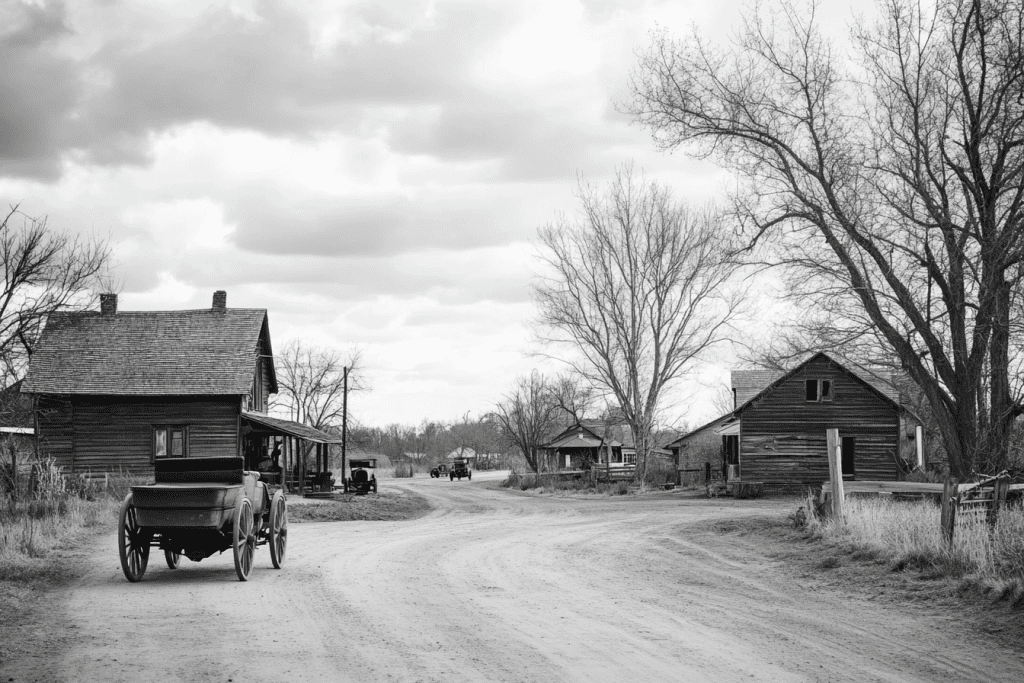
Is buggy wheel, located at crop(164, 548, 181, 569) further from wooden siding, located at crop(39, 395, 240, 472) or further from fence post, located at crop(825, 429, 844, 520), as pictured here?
wooden siding, located at crop(39, 395, 240, 472)

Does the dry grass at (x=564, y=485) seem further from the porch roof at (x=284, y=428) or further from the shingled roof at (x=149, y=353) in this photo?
the shingled roof at (x=149, y=353)

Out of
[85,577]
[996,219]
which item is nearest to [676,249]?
[996,219]

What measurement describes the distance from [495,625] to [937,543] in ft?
21.6

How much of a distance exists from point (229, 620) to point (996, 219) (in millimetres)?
16277

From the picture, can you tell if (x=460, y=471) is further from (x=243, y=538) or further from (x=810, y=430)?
(x=243, y=538)

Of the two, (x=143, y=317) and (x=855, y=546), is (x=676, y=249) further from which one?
(x=855, y=546)

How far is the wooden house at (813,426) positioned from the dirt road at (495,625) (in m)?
24.1

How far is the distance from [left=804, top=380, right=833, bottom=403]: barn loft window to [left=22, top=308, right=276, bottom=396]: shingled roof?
71.4 feet

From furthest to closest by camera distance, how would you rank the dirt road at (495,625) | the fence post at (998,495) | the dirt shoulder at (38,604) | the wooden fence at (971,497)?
the fence post at (998,495) → the wooden fence at (971,497) → the dirt shoulder at (38,604) → the dirt road at (495,625)

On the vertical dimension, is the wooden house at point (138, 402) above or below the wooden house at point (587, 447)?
above

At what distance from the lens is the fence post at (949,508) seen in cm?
1312

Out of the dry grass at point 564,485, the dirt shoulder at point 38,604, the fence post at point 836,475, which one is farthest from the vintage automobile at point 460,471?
the dirt shoulder at point 38,604

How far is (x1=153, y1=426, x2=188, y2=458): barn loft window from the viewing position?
115 ft

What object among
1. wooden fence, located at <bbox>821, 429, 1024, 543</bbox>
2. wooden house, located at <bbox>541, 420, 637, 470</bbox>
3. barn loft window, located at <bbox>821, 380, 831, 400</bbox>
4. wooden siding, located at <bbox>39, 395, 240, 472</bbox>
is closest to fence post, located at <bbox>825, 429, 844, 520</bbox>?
wooden fence, located at <bbox>821, 429, 1024, 543</bbox>
